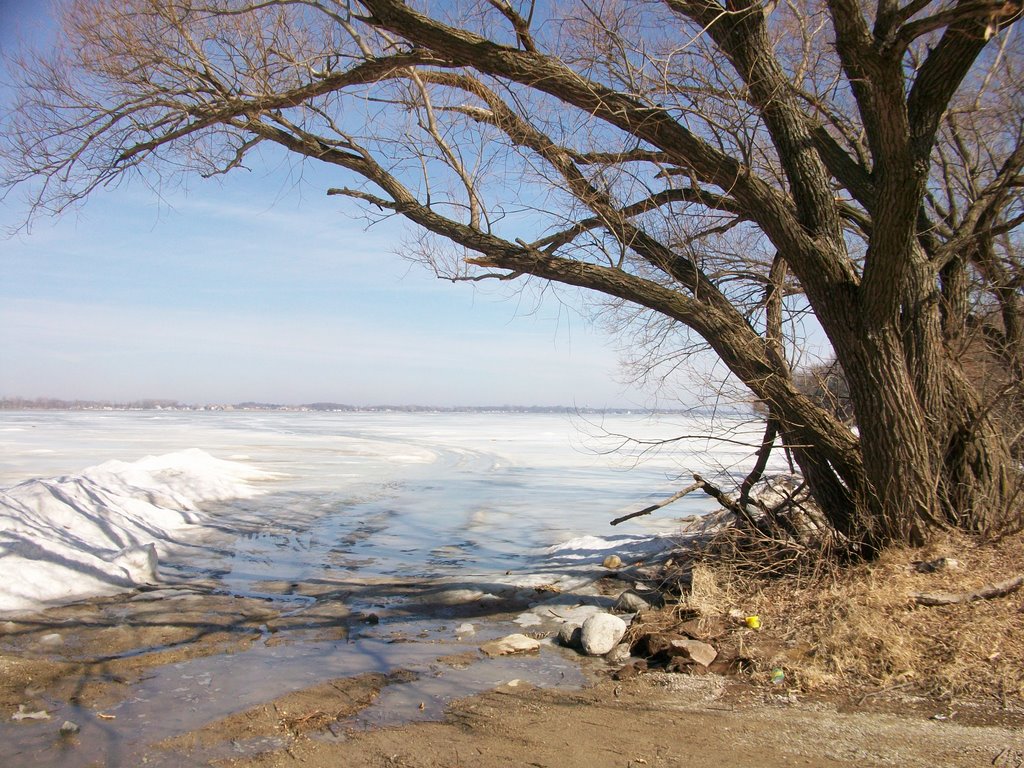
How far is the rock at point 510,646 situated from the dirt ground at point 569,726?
0.24 m

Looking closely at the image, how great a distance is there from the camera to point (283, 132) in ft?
22.9

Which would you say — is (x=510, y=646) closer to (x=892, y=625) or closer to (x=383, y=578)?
(x=892, y=625)

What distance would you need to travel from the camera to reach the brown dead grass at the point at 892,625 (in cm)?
461

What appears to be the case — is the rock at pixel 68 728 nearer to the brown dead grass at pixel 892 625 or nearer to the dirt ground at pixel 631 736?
the dirt ground at pixel 631 736

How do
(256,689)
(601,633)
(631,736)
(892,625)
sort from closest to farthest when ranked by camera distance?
(631,736)
(256,689)
(892,625)
(601,633)

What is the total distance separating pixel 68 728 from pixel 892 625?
513cm

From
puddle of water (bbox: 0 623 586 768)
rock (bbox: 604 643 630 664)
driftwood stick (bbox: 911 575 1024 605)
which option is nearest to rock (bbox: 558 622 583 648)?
puddle of water (bbox: 0 623 586 768)

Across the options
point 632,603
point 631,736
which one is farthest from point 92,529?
point 631,736

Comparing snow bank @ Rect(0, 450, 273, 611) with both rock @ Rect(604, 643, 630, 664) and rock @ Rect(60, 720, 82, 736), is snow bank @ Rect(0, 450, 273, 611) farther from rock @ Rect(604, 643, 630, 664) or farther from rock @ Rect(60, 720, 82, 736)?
rock @ Rect(604, 643, 630, 664)

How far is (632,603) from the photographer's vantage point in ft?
22.3

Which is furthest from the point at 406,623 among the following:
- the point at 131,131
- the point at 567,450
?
the point at 567,450

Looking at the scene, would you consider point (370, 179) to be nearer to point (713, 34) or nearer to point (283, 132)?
point (283, 132)

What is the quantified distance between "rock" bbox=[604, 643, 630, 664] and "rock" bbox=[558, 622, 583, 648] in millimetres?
282

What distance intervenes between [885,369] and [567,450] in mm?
23242
